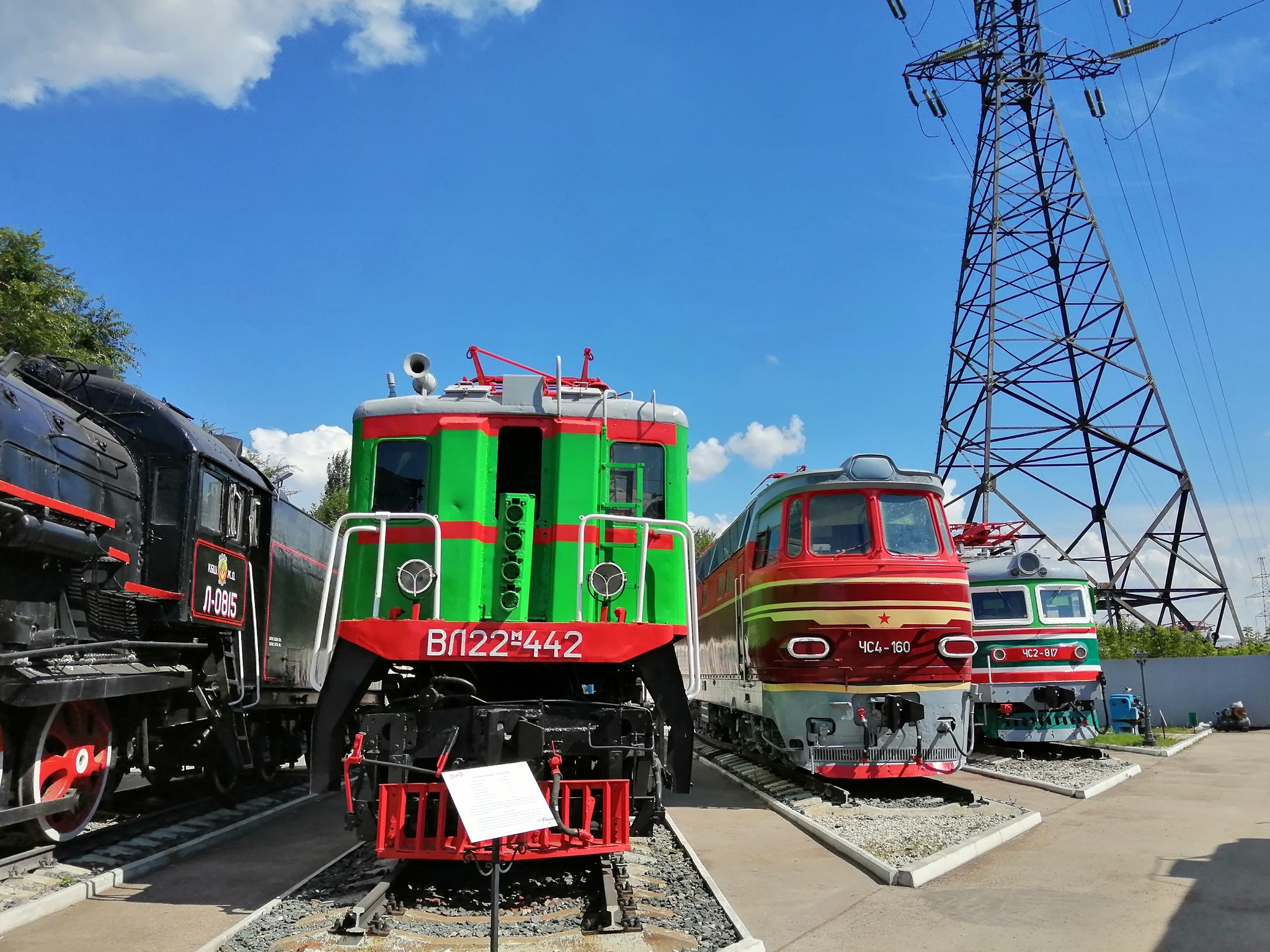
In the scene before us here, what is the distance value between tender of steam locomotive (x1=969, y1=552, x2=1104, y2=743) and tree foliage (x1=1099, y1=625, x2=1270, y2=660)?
11.6m

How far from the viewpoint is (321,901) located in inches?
228

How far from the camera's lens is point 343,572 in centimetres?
642

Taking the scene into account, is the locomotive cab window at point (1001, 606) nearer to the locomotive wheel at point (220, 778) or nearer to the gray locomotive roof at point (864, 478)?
the gray locomotive roof at point (864, 478)

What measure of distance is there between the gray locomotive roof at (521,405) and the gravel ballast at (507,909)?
3329 mm

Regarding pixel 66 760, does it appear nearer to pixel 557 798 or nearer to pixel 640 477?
pixel 557 798

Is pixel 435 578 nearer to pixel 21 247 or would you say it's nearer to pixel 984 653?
pixel 984 653

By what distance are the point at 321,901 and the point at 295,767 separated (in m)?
9.26

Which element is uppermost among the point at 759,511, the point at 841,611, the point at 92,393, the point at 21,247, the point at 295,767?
the point at 21,247

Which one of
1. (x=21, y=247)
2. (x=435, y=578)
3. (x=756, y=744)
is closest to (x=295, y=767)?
(x=756, y=744)

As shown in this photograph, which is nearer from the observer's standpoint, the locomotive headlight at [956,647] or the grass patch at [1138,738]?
the locomotive headlight at [956,647]

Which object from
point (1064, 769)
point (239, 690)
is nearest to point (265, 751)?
point (239, 690)

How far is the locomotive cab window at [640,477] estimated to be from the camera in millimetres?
6992

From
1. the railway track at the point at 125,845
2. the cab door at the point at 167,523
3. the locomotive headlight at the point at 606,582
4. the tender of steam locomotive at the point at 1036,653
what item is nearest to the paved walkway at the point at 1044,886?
the locomotive headlight at the point at 606,582

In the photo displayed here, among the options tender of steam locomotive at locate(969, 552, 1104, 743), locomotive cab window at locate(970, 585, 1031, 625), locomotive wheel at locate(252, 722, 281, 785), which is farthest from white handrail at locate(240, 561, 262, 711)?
locomotive cab window at locate(970, 585, 1031, 625)
